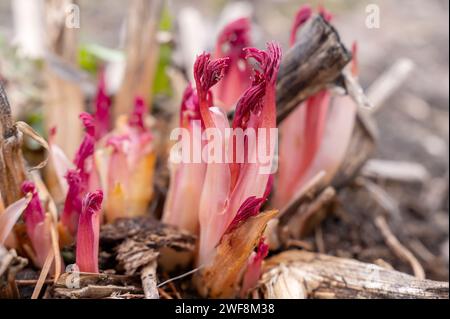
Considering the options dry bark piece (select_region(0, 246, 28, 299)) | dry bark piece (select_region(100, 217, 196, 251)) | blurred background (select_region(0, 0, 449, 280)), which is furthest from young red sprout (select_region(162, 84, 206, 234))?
blurred background (select_region(0, 0, 449, 280))

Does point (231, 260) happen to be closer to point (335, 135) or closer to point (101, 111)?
point (335, 135)

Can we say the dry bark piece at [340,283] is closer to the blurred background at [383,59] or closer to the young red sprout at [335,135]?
the young red sprout at [335,135]

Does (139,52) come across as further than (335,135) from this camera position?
Yes

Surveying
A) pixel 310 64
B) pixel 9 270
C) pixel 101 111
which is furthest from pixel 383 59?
pixel 9 270

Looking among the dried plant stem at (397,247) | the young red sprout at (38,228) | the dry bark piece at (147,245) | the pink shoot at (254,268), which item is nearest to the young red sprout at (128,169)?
the dry bark piece at (147,245)

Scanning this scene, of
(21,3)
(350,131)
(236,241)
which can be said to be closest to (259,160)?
(236,241)

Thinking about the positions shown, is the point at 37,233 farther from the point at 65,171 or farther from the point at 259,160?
the point at 259,160
